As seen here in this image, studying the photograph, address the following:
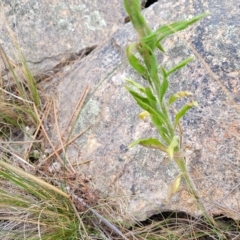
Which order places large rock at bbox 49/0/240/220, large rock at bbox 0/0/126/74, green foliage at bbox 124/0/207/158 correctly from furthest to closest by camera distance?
1. large rock at bbox 0/0/126/74
2. large rock at bbox 49/0/240/220
3. green foliage at bbox 124/0/207/158

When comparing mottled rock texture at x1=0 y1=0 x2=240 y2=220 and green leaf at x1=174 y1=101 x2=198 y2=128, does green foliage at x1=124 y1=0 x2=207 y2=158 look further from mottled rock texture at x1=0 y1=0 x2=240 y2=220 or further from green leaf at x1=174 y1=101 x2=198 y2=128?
mottled rock texture at x1=0 y1=0 x2=240 y2=220

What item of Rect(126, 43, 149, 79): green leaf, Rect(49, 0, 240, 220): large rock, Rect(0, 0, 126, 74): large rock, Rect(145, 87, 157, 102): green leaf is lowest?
Rect(49, 0, 240, 220): large rock

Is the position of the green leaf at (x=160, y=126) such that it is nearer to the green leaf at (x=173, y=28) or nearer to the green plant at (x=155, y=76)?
the green plant at (x=155, y=76)

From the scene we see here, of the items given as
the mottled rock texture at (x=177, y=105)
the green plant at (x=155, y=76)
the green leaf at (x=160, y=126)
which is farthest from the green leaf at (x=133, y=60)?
the mottled rock texture at (x=177, y=105)

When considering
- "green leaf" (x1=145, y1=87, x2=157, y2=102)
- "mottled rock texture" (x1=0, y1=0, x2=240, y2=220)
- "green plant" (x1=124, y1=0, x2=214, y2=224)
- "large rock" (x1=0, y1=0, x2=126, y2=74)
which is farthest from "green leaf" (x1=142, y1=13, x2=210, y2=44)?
"large rock" (x1=0, y1=0, x2=126, y2=74)

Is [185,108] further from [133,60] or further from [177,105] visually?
[177,105]
